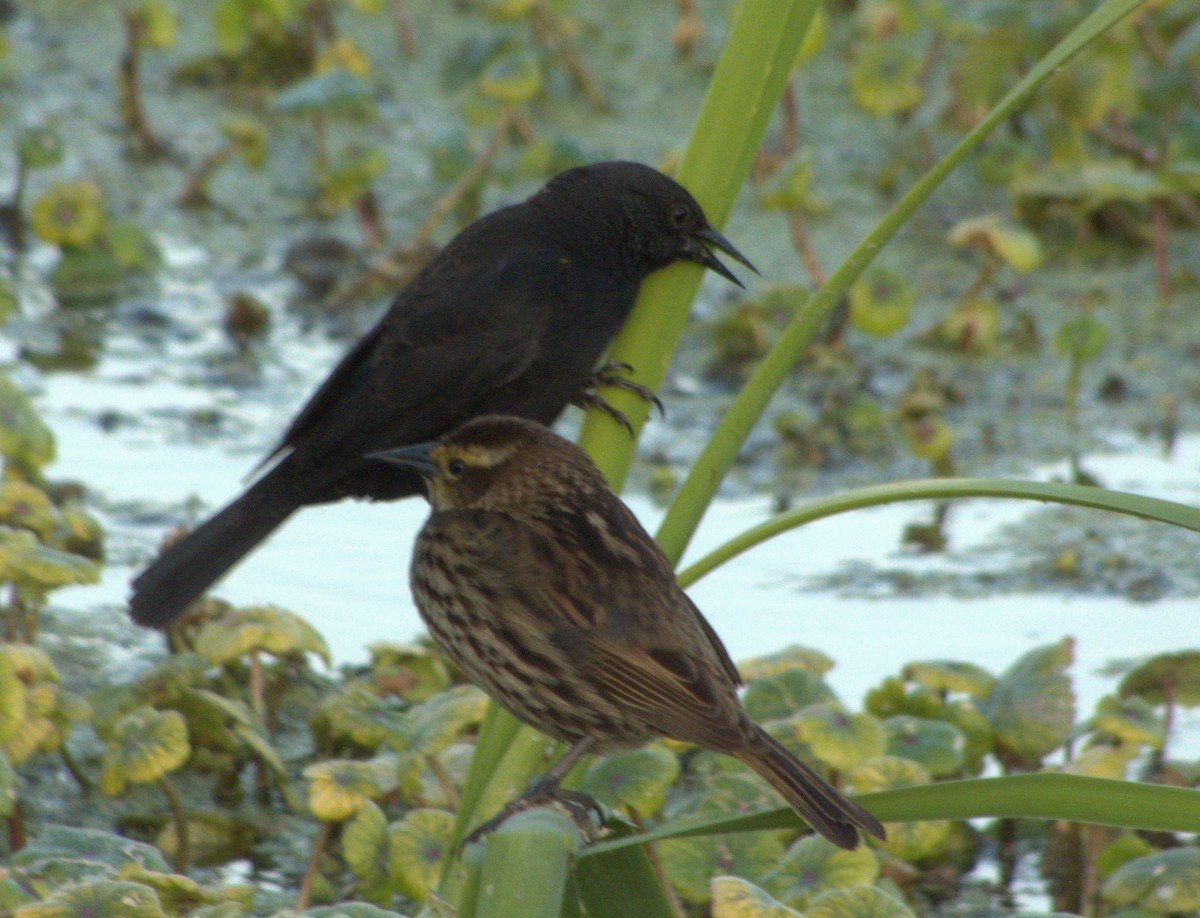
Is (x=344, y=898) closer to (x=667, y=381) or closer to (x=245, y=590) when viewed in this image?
(x=245, y=590)

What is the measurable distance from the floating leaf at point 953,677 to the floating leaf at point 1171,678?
0.95 feet

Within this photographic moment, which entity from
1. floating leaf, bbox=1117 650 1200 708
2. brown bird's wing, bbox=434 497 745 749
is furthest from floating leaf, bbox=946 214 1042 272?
brown bird's wing, bbox=434 497 745 749

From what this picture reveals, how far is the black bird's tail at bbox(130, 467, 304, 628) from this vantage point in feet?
11.1

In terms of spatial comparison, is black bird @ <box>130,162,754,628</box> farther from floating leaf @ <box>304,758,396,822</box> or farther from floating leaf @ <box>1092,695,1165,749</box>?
floating leaf @ <box>1092,695,1165,749</box>

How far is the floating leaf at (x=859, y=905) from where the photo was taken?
2.57 metres

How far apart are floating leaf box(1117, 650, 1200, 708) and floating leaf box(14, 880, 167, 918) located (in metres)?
2.02

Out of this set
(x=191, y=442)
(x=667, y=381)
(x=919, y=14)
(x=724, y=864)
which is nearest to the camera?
(x=724, y=864)

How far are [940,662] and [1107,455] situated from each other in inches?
74.2

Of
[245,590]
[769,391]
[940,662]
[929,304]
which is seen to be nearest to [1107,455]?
[929,304]

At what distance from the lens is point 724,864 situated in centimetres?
305

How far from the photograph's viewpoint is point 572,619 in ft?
7.93

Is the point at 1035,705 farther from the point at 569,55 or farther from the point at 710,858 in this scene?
the point at 569,55

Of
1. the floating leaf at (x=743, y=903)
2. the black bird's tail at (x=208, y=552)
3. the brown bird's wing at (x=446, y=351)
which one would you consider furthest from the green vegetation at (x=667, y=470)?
the brown bird's wing at (x=446, y=351)

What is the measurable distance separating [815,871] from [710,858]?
0.75ft
